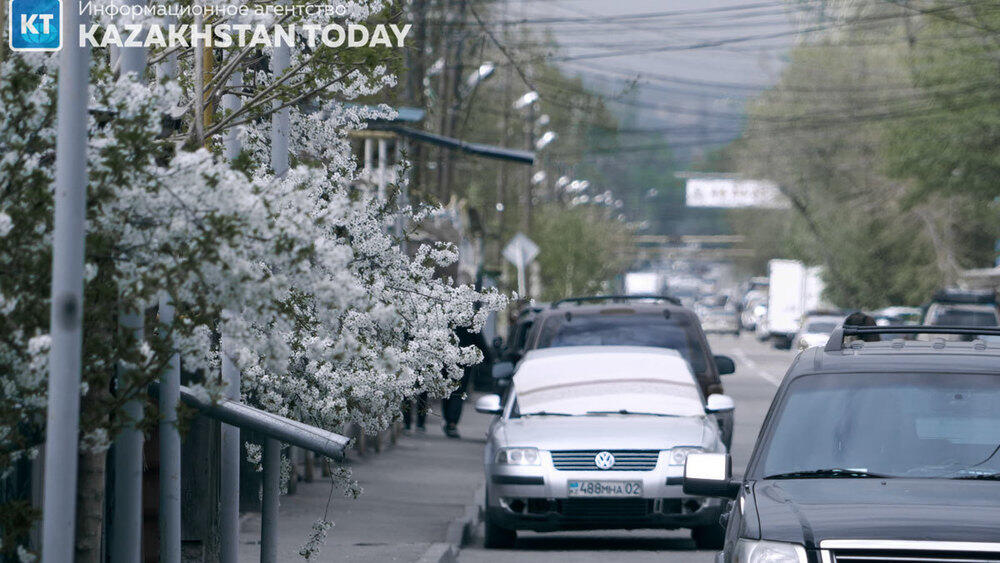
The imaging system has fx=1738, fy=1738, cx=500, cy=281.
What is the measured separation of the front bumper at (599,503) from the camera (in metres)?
12.1

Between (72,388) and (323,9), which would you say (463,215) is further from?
(72,388)

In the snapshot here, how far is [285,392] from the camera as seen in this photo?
348 inches

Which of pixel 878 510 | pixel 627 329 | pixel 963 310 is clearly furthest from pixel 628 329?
pixel 963 310

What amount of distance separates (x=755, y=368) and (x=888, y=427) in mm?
44104

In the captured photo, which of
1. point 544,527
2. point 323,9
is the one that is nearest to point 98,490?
point 323,9

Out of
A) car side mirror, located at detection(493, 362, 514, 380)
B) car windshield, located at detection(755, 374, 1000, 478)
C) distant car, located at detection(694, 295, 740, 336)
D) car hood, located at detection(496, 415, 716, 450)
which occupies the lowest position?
distant car, located at detection(694, 295, 740, 336)

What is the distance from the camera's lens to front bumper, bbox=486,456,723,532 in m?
12.1

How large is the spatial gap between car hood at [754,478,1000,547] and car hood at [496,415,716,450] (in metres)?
5.77

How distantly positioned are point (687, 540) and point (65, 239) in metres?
9.30

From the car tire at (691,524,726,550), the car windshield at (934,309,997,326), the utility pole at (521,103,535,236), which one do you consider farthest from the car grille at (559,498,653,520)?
the utility pole at (521,103,535,236)

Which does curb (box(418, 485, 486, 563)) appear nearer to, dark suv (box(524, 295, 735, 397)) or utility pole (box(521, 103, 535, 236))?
dark suv (box(524, 295, 735, 397))

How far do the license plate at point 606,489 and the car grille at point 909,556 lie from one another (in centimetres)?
634

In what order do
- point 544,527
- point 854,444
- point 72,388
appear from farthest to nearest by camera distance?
point 544,527, point 854,444, point 72,388

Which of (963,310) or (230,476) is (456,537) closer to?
(230,476)
